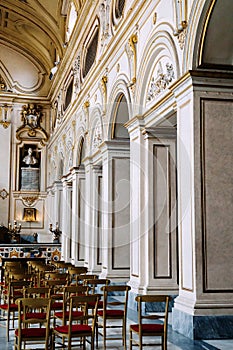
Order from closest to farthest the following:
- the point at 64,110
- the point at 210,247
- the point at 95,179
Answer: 1. the point at 210,247
2. the point at 95,179
3. the point at 64,110

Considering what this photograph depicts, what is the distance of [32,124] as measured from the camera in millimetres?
28531

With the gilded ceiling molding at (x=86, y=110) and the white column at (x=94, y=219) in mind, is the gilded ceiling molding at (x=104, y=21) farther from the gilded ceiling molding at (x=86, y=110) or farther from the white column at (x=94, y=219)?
the white column at (x=94, y=219)

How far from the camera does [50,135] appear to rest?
93.6 ft

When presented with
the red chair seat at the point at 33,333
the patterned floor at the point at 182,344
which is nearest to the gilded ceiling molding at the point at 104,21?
the patterned floor at the point at 182,344

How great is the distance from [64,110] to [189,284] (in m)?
16.9

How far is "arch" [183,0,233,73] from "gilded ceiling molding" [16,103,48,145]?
68.5 ft

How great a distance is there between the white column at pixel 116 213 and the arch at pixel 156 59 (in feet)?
10.3

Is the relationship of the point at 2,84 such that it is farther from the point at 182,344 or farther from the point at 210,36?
the point at 182,344

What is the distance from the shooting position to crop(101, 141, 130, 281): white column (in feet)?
46.3

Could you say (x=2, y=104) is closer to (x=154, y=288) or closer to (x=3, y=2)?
(x=3, y=2)

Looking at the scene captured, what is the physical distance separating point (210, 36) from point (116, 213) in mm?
7126

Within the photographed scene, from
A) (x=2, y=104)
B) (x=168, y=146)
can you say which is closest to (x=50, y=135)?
(x=2, y=104)

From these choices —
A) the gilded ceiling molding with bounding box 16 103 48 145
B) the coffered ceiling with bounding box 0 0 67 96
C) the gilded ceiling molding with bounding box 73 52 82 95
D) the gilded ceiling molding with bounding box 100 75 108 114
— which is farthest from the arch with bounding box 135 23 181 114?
the gilded ceiling molding with bounding box 16 103 48 145

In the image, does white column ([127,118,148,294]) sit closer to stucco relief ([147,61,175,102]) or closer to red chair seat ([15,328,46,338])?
stucco relief ([147,61,175,102])
